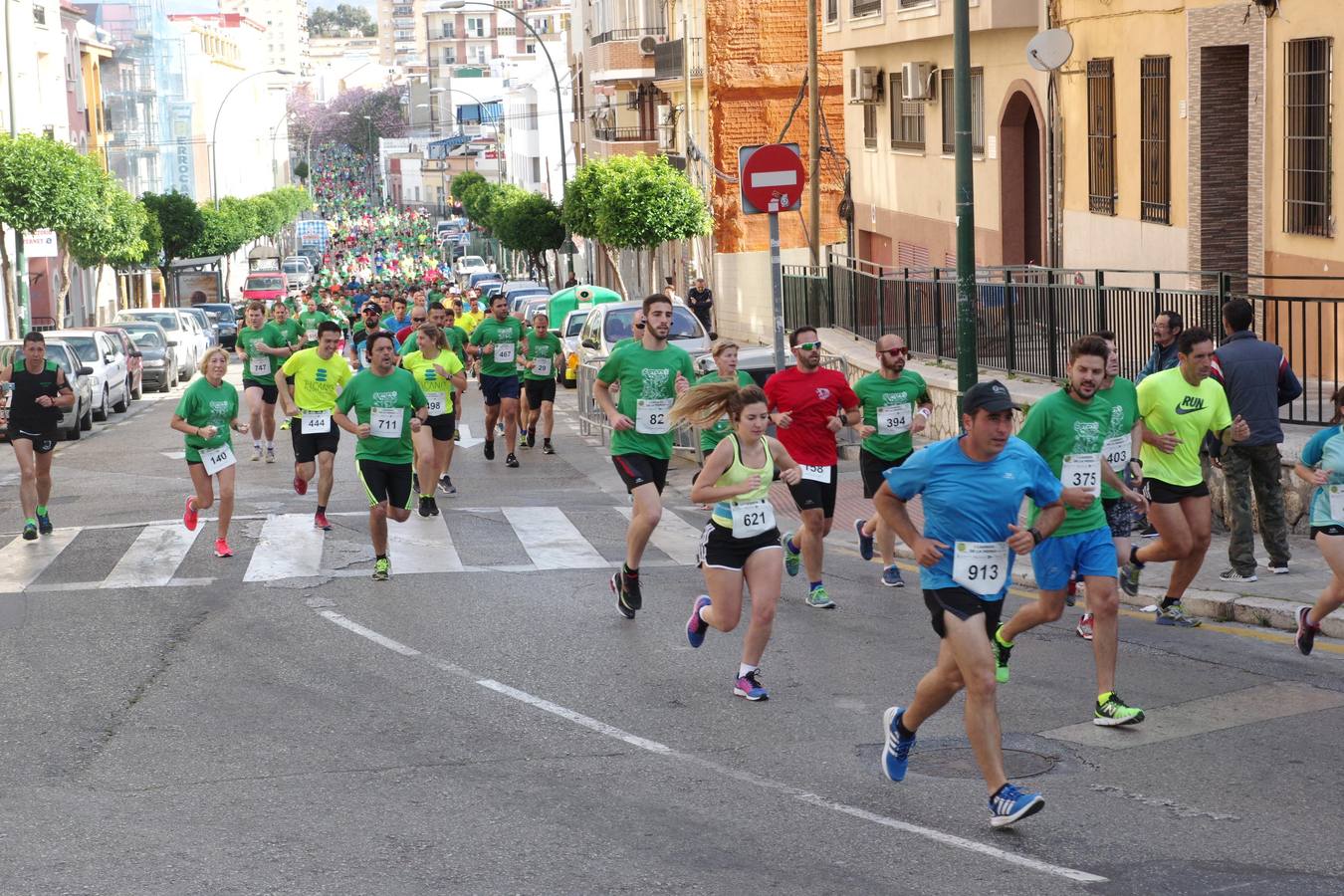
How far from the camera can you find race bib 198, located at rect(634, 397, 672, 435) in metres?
12.4

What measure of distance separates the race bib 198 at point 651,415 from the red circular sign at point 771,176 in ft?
13.9

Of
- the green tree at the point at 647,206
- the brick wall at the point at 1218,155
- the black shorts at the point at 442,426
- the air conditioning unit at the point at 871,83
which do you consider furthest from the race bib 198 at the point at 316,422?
the green tree at the point at 647,206

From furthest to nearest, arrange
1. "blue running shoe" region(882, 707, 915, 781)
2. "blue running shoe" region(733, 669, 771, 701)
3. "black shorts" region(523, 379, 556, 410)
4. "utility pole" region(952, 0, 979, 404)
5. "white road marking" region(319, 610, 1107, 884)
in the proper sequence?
"black shorts" region(523, 379, 556, 410) → "utility pole" region(952, 0, 979, 404) → "blue running shoe" region(733, 669, 771, 701) → "blue running shoe" region(882, 707, 915, 781) → "white road marking" region(319, 610, 1107, 884)

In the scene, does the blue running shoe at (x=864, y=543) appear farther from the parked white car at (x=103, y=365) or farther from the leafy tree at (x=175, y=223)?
the leafy tree at (x=175, y=223)

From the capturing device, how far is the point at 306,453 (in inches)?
695

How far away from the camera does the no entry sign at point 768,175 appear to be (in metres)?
16.4

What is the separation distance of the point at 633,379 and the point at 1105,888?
6788 millimetres

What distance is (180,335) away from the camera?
139ft

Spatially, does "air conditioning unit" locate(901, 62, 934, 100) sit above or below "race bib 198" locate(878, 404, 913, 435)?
above

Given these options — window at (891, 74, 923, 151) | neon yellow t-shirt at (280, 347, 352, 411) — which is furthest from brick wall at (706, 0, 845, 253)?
neon yellow t-shirt at (280, 347, 352, 411)

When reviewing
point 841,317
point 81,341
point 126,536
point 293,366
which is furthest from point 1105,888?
point 81,341

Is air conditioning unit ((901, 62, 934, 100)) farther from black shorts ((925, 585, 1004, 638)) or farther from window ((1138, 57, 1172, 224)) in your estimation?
black shorts ((925, 585, 1004, 638))

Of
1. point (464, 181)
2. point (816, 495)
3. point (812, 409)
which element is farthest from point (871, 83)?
point (464, 181)

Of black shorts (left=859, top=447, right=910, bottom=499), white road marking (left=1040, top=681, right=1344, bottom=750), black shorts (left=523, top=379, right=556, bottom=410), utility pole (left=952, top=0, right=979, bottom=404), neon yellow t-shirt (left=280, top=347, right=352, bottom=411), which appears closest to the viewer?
white road marking (left=1040, top=681, right=1344, bottom=750)
